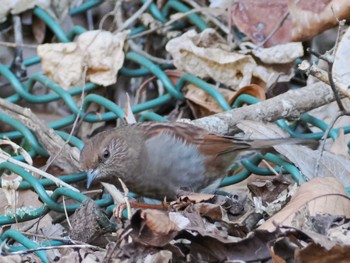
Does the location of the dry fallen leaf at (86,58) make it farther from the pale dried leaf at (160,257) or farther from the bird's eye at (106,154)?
the pale dried leaf at (160,257)

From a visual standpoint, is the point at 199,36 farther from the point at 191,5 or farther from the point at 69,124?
the point at 69,124

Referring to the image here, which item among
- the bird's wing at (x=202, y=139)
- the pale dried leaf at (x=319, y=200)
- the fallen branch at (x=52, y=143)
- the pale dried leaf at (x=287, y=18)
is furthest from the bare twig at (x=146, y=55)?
the pale dried leaf at (x=319, y=200)

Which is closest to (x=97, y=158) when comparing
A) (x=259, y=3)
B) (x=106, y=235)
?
(x=106, y=235)

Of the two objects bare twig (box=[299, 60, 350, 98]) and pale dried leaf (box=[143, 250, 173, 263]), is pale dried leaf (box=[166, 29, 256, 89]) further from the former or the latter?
pale dried leaf (box=[143, 250, 173, 263])

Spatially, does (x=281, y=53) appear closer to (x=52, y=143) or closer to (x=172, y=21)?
(x=172, y=21)

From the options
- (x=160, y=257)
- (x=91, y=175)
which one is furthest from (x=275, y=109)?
(x=160, y=257)
